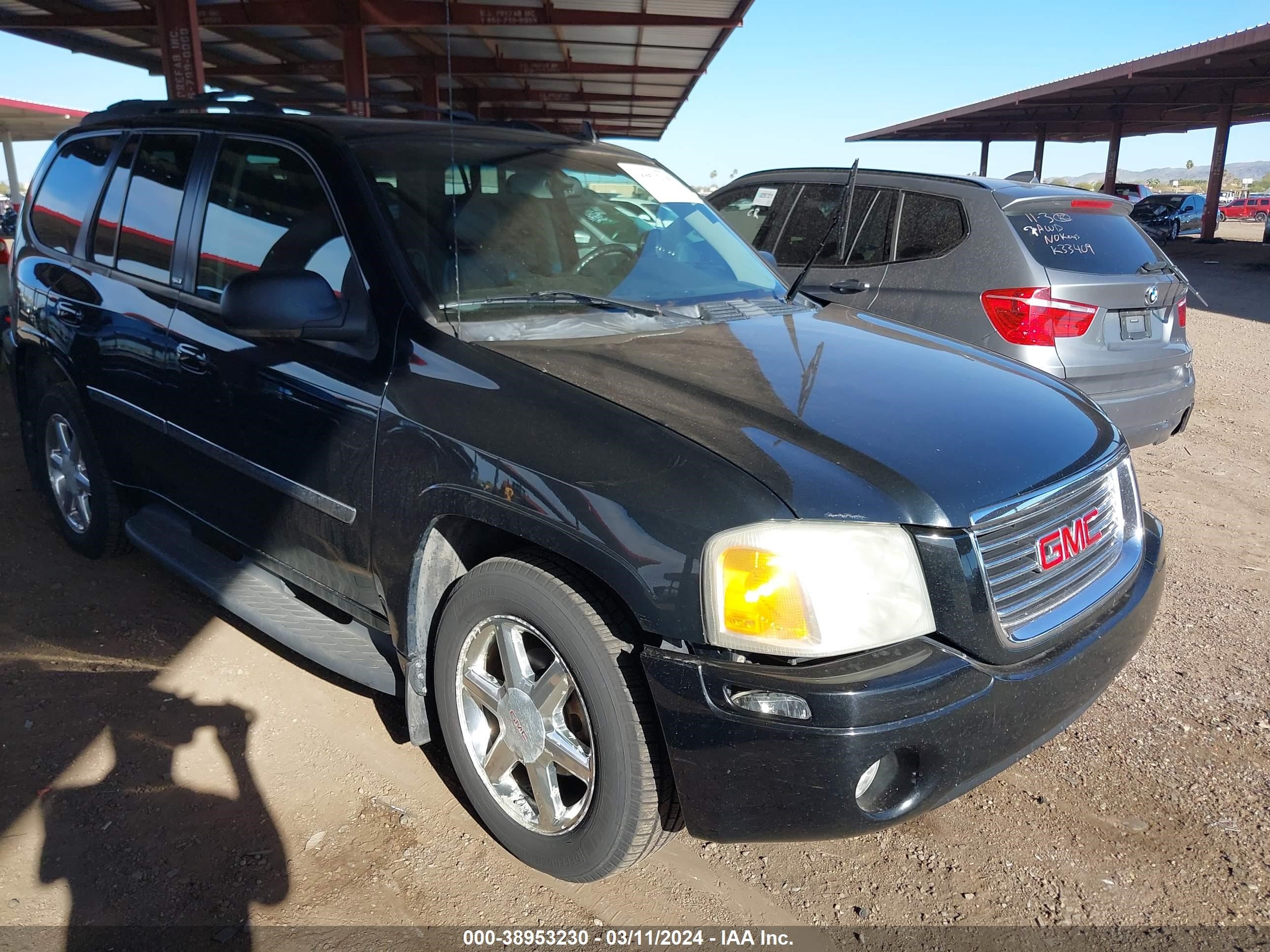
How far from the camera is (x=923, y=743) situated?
193 centimetres

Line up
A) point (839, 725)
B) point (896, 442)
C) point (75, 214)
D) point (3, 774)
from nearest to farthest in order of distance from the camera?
point (839, 725) → point (896, 442) → point (3, 774) → point (75, 214)

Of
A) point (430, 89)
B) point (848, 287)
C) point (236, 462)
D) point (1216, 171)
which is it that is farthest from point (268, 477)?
point (1216, 171)

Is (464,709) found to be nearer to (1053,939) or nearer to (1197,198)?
(1053,939)

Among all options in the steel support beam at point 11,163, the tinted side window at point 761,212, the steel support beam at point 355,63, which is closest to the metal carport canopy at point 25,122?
the steel support beam at point 11,163

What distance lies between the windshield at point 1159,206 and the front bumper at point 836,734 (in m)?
31.3

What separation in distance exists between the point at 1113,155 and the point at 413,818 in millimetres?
37326

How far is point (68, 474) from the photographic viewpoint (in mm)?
4191

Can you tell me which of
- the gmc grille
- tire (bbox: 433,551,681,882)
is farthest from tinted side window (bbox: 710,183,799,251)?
tire (bbox: 433,551,681,882)

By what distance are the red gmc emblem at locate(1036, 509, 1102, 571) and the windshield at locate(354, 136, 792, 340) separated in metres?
1.25

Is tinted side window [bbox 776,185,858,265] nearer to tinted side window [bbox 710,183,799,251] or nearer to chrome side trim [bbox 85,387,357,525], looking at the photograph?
tinted side window [bbox 710,183,799,251]

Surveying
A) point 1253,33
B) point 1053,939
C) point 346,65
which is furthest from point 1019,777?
point 1253,33

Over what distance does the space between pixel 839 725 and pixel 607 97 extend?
924 inches

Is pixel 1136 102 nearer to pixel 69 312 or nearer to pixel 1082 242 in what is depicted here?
pixel 1082 242

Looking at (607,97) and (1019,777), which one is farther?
(607,97)
